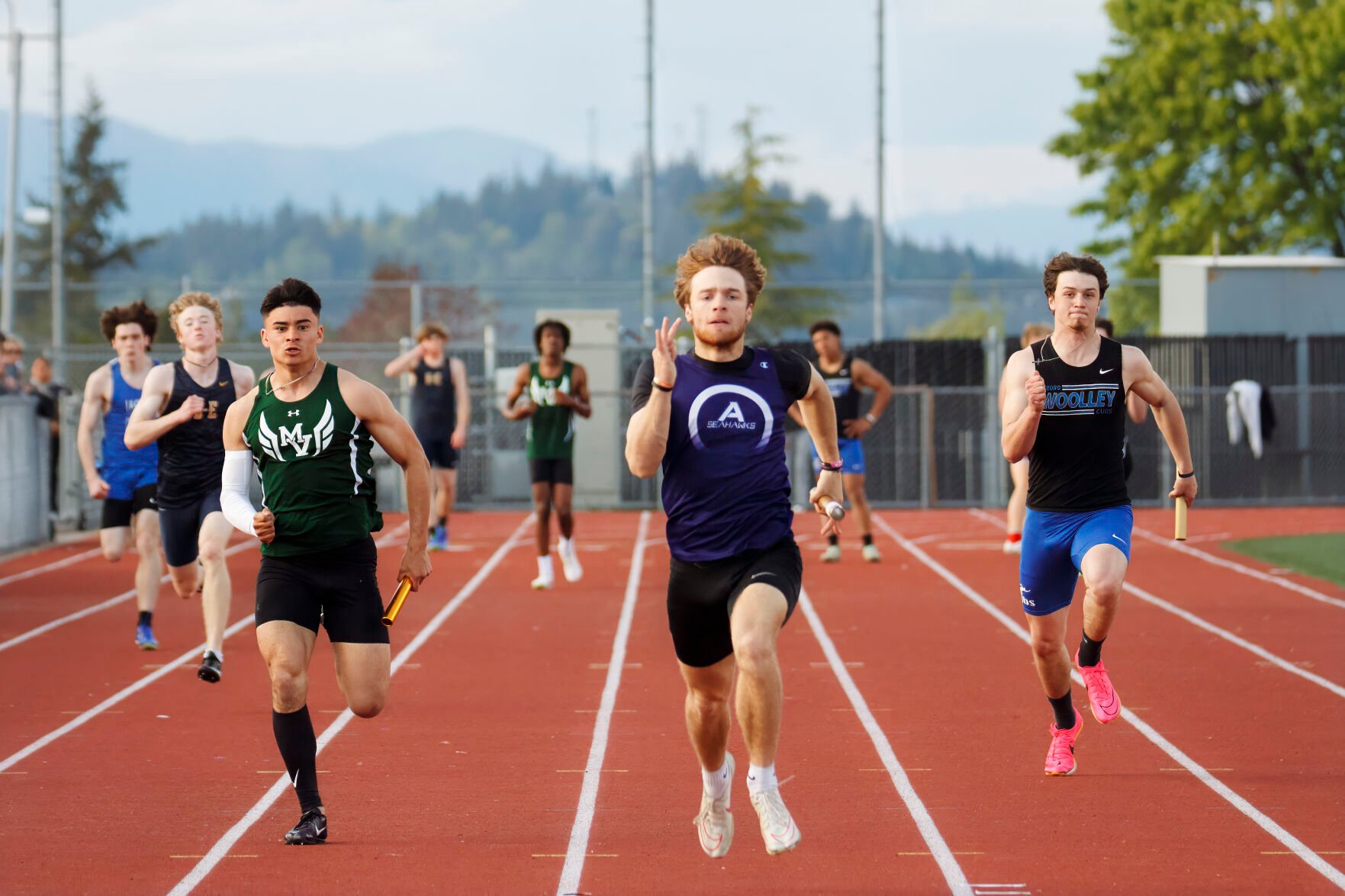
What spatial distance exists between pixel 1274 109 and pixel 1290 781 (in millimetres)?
38239

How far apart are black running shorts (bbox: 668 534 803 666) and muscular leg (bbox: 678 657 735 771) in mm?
37

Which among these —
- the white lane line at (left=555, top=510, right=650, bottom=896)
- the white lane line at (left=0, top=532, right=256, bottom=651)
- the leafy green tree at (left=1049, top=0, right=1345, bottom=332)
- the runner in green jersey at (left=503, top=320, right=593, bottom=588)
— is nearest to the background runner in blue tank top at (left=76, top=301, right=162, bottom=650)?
the white lane line at (left=0, top=532, right=256, bottom=651)

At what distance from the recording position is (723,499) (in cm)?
592

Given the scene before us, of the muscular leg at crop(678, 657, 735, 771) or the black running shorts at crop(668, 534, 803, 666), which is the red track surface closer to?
the muscular leg at crop(678, 657, 735, 771)

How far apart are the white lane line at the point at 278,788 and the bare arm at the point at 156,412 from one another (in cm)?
179

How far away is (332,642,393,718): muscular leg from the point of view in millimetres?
6395

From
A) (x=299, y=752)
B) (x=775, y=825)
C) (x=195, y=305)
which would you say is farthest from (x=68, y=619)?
(x=775, y=825)

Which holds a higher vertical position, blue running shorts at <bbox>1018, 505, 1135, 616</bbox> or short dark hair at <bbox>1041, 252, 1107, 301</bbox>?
short dark hair at <bbox>1041, 252, 1107, 301</bbox>

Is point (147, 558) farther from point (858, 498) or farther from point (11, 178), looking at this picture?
point (11, 178)

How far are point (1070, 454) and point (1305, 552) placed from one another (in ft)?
37.9

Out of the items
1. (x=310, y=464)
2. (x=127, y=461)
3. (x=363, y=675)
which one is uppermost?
(x=310, y=464)

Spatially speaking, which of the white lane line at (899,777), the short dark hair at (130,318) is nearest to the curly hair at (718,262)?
the white lane line at (899,777)

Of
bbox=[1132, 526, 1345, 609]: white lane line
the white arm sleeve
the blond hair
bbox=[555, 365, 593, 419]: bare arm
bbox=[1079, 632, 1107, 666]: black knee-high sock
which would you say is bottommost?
bbox=[1132, 526, 1345, 609]: white lane line

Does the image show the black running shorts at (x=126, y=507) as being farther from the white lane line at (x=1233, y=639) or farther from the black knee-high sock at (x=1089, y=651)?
the white lane line at (x=1233, y=639)
